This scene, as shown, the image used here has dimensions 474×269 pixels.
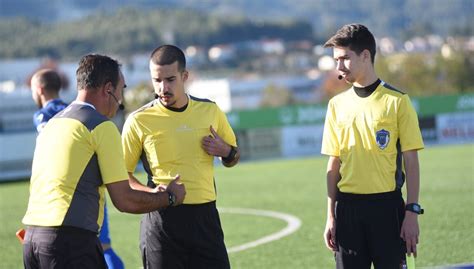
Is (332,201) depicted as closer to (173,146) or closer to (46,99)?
(173,146)

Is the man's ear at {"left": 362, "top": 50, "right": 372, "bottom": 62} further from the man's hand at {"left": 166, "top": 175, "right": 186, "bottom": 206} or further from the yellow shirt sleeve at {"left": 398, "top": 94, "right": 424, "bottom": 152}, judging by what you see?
the man's hand at {"left": 166, "top": 175, "right": 186, "bottom": 206}

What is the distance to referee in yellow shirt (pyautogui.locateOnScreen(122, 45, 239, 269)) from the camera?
6062 millimetres

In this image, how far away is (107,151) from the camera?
5.25m

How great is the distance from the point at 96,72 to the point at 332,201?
1943 millimetres

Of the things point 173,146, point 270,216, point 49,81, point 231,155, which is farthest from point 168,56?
point 270,216

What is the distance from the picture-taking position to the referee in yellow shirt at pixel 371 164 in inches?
231

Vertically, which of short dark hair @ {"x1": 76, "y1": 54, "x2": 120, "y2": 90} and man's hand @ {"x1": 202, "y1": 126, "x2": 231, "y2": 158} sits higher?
short dark hair @ {"x1": 76, "y1": 54, "x2": 120, "y2": 90}

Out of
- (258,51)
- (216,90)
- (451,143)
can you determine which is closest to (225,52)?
(258,51)

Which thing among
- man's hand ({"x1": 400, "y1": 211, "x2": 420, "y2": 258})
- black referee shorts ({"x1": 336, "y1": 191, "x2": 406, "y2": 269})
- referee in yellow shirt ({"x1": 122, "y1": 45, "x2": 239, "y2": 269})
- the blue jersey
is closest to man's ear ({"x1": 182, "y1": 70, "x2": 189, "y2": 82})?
referee in yellow shirt ({"x1": 122, "y1": 45, "x2": 239, "y2": 269})

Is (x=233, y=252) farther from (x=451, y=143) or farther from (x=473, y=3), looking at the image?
(x=473, y=3)

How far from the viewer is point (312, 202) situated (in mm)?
16547

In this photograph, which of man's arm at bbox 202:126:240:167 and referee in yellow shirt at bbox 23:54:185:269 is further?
man's arm at bbox 202:126:240:167

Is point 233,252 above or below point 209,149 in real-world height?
below

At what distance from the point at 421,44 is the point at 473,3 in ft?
179
